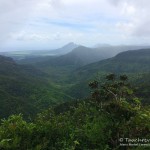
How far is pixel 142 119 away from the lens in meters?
28.7

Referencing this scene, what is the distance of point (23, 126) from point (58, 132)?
14.2ft

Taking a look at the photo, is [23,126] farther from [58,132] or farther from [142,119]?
[142,119]

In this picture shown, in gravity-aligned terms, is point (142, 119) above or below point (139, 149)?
above

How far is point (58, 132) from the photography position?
120 ft

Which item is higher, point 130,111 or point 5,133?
point 130,111

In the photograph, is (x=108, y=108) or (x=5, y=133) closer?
(x=108, y=108)

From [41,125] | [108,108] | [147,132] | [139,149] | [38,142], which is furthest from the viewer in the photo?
[41,125]

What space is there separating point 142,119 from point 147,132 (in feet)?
6.08

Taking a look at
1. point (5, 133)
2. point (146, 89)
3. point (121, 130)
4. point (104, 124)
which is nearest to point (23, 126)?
point (5, 133)

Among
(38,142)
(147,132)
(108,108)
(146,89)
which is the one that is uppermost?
(108,108)

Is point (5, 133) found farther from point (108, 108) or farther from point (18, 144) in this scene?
point (108, 108)

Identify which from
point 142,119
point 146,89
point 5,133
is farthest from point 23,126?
point 146,89

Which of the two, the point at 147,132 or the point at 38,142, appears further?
the point at 38,142

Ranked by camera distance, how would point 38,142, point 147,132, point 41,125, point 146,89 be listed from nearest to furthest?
point 147,132
point 38,142
point 41,125
point 146,89
